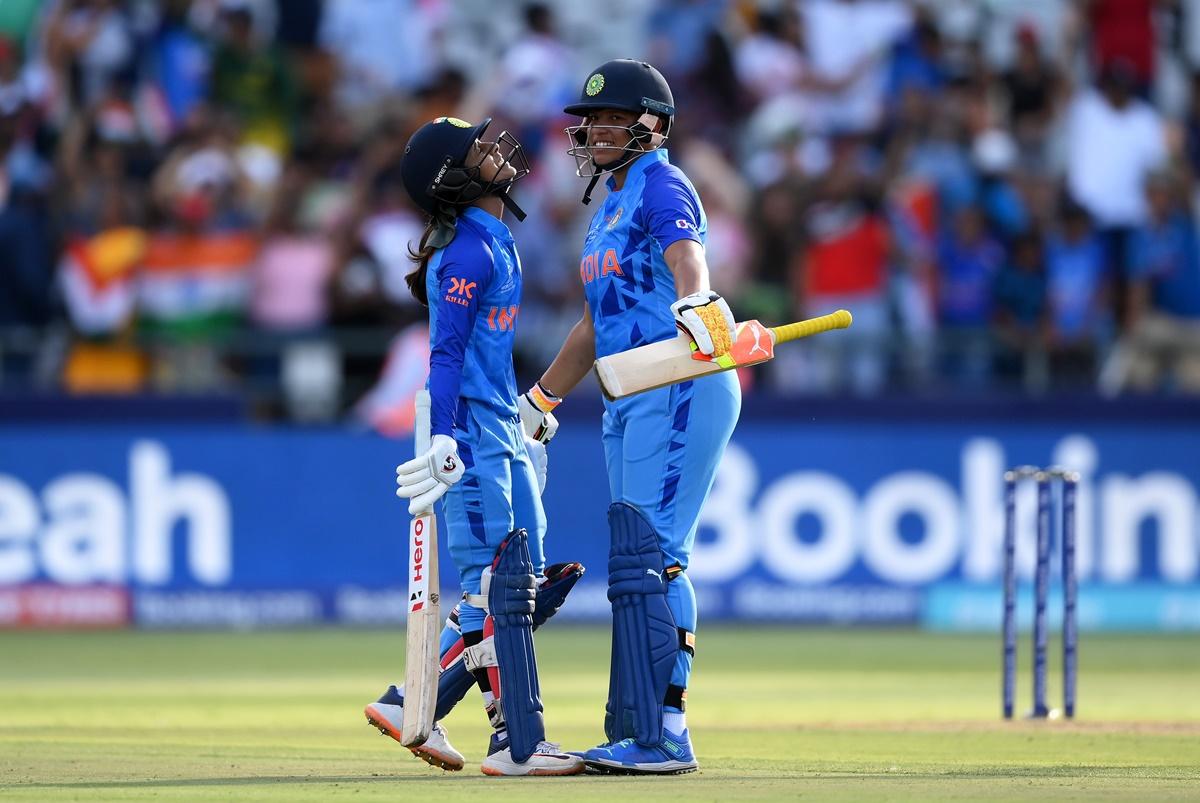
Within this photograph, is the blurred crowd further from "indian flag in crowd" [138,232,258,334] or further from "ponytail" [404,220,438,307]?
"ponytail" [404,220,438,307]

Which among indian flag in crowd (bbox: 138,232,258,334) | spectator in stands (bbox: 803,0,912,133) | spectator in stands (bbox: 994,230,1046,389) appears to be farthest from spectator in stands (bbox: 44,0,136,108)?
spectator in stands (bbox: 994,230,1046,389)

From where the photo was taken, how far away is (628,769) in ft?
22.4

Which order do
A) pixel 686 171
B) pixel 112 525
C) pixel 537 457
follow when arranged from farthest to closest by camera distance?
pixel 686 171, pixel 112 525, pixel 537 457

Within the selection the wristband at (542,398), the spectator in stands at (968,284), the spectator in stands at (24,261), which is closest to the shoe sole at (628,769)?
the wristband at (542,398)

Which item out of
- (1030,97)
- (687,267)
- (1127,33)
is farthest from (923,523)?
(687,267)

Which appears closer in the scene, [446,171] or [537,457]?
[446,171]

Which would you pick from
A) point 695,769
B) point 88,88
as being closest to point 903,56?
point 88,88

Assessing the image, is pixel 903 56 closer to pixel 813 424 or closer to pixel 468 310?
pixel 813 424

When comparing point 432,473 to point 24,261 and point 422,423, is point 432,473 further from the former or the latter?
point 24,261

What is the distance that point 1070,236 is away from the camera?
50.5 ft

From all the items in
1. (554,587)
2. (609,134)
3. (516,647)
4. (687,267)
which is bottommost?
(516,647)

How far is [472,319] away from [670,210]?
0.73 meters

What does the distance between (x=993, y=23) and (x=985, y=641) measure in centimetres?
579

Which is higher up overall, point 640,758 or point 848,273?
point 848,273
